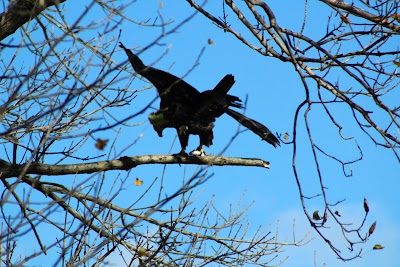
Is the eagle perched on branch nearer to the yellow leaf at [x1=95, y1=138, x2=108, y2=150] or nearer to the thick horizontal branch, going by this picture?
the thick horizontal branch

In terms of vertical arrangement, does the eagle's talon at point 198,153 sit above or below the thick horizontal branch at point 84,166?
above

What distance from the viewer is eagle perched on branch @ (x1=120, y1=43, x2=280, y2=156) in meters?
5.12

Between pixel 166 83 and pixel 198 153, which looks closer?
pixel 166 83

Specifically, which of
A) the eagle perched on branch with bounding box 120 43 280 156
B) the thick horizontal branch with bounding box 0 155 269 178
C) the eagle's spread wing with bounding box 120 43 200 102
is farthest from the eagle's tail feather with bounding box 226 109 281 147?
the thick horizontal branch with bounding box 0 155 269 178

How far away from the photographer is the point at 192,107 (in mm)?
5375

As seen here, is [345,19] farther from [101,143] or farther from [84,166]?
[84,166]

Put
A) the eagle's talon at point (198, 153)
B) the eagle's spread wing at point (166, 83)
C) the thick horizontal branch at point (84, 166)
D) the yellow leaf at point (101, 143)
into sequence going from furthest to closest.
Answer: the eagle's talon at point (198, 153), the eagle's spread wing at point (166, 83), the thick horizontal branch at point (84, 166), the yellow leaf at point (101, 143)

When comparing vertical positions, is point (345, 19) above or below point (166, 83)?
below

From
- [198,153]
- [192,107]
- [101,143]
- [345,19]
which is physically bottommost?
[101,143]

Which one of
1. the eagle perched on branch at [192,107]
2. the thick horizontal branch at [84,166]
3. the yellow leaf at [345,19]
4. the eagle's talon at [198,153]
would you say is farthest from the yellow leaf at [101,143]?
the yellow leaf at [345,19]

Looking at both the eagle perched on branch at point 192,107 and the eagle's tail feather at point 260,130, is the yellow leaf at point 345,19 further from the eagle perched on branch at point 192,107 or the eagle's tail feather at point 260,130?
the eagle's tail feather at point 260,130

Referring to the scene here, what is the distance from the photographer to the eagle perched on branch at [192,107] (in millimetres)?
5125

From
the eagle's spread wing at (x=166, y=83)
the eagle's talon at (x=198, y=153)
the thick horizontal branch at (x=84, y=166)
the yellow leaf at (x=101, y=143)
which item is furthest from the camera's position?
the eagle's talon at (x=198, y=153)

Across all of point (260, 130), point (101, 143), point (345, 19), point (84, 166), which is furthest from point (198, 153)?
point (345, 19)
